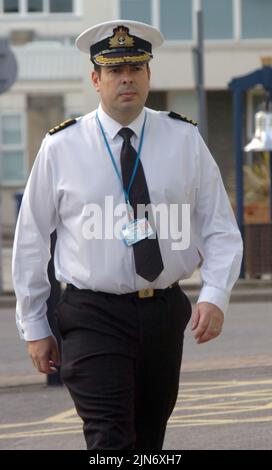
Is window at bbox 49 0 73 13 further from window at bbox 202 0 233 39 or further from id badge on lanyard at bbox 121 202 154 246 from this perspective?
id badge on lanyard at bbox 121 202 154 246

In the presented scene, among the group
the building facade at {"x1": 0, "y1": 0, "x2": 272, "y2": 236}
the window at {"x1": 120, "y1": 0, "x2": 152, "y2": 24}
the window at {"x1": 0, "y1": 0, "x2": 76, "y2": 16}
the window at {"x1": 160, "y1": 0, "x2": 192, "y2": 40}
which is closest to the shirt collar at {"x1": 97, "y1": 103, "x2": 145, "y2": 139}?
the building facade at {"x1": 0, "y1": 0, "x2": 272, "y2": 236}

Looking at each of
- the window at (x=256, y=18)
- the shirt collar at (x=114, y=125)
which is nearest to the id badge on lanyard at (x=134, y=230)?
the shirt collar at (x=114, y=125)

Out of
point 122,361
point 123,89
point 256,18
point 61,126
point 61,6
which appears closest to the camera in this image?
point 122,361

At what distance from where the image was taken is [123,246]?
16.7 feet

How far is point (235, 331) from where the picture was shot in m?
13.7

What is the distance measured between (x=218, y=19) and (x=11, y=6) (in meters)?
6.51

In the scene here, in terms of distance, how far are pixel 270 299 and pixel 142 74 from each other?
1210 centimetres

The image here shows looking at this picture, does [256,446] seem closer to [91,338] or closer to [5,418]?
[5,418]

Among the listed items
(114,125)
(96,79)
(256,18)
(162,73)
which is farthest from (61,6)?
(114,125)

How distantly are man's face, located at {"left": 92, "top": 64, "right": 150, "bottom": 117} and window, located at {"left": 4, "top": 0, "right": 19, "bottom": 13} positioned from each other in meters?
33.6

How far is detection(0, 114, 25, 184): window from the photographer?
36250mm

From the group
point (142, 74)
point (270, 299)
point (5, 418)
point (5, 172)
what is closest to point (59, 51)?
point (5, 172)

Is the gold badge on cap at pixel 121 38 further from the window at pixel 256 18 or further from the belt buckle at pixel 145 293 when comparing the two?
the window at pixel 256 18

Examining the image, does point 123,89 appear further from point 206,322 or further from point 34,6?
→ point 34,6
